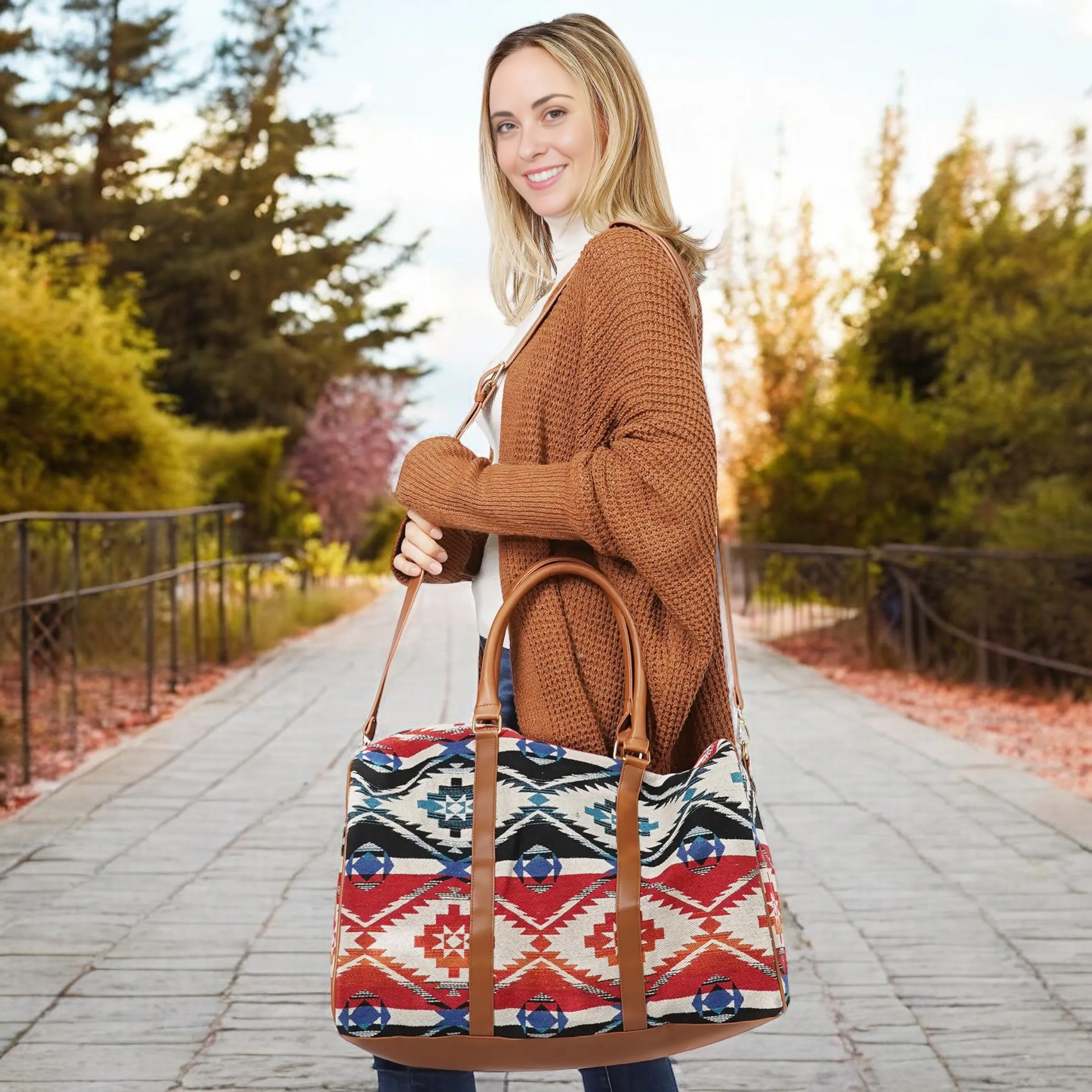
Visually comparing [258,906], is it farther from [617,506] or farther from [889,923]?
[617,506]

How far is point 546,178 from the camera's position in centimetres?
196

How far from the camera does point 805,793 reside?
622 centimetres

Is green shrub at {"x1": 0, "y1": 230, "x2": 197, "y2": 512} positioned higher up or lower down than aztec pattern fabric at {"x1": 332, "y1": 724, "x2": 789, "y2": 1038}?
higher up

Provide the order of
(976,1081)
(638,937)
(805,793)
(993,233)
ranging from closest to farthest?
(638,937) → (976,1081) → (805,793) → (993,233)

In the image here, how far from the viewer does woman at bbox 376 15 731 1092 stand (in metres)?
1.69

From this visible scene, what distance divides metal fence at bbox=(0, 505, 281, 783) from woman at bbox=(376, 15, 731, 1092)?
491 cm

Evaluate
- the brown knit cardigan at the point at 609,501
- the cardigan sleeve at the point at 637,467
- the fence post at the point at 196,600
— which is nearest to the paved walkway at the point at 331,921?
the brown knit cardigan at the point at 609,501

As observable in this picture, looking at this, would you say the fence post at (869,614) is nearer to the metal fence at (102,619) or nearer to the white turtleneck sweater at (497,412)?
the metal fence at (102,619)

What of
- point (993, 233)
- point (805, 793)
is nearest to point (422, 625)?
point (993, 233)

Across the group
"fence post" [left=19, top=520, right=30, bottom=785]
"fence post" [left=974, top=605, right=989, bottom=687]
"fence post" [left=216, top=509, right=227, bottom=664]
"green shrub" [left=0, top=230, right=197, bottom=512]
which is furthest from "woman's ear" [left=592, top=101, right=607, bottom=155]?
"green shrub" [left=0, top=230, right=197, bottom=512]

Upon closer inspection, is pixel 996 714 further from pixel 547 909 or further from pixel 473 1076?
pixel 547 909

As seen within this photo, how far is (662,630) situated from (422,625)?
13904 mm

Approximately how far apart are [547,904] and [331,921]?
9.33 ft

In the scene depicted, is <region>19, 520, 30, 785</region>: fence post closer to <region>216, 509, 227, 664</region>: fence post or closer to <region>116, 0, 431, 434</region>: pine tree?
<region>216, 509, 227, 664</region>: fence post
